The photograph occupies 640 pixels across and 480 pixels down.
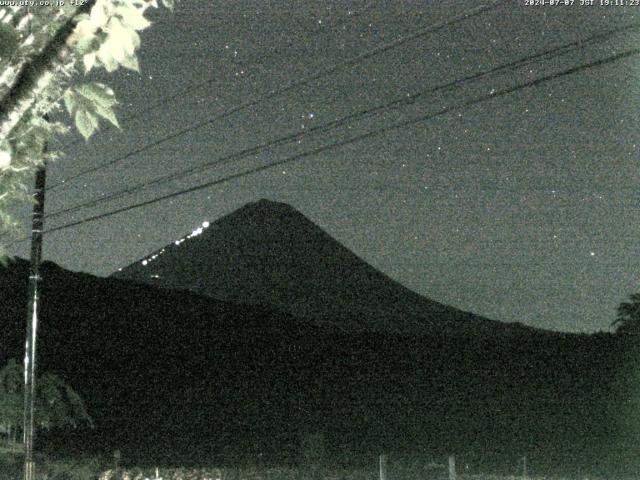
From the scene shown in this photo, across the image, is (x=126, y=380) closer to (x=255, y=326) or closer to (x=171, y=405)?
(x=171, y=405)

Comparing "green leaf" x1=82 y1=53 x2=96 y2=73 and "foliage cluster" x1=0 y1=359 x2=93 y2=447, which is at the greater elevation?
"green leaf" x1=82 y1=53 x2=96 y2=73

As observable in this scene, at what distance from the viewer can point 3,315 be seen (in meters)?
57.0

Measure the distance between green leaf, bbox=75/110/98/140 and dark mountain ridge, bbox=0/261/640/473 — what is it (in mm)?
28829

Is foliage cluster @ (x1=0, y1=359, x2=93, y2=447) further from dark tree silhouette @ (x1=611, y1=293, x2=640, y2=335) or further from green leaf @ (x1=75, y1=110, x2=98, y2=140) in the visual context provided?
dark tree silhouette @ (x1=611, y1=293, x2=640, y2=335)

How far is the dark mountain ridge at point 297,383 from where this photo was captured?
129ft

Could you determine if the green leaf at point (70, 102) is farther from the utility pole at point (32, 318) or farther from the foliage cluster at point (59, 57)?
the utility pole at point (32, 318)

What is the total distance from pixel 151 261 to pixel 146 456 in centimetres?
16815

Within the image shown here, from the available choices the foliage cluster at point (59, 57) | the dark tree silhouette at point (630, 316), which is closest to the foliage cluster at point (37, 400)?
the foliage cluster at point (59, 57)

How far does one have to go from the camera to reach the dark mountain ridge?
1544 inches

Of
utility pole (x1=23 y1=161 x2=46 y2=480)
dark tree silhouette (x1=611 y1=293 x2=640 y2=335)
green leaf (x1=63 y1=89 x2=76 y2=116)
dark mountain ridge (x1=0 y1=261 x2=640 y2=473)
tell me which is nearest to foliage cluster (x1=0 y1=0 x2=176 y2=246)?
green leaf (x1=63 y1=89 x2=76 y2=116)

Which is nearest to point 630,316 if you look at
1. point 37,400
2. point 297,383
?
point 297,383

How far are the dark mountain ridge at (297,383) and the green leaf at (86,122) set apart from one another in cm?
2883

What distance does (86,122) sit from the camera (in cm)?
279

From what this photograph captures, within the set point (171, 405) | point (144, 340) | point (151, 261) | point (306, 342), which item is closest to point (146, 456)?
point (171, 405)
